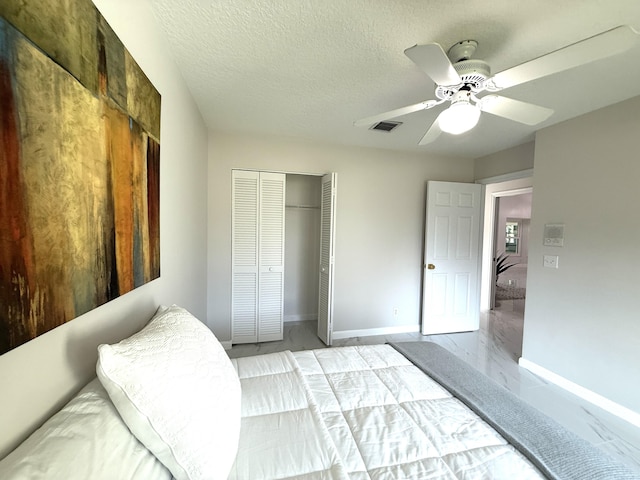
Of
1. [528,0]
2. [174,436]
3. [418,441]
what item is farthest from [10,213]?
[528,0]

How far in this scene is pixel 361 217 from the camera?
11.2ft

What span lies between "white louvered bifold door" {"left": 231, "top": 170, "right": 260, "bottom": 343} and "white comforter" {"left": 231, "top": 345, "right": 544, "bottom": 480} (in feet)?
5.41

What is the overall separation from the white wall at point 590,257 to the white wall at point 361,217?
50.0 inches

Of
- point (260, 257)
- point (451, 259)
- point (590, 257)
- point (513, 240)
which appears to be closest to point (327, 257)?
point (260, 257)

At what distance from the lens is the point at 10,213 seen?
52 centimetres

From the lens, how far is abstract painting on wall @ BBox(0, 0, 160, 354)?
53 centimetres

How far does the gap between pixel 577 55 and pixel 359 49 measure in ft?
3.32

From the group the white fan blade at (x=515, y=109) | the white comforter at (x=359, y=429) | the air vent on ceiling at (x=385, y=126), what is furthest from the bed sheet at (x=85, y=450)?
the air vent on ceiling at (x=385, y=126)

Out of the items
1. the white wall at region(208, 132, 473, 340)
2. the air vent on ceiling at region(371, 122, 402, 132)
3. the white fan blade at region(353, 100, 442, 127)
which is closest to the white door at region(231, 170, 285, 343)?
the white wall at region(208, 132, 473, 340)

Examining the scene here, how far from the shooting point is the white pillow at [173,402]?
2.14 feet

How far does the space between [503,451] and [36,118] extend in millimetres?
1681

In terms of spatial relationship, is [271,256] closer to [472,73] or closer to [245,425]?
[245,425]

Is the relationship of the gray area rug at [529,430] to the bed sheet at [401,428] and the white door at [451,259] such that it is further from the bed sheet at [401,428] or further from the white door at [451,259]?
the white door at [451,259]

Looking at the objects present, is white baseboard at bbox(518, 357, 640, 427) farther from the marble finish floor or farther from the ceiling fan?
the ceiling fan
